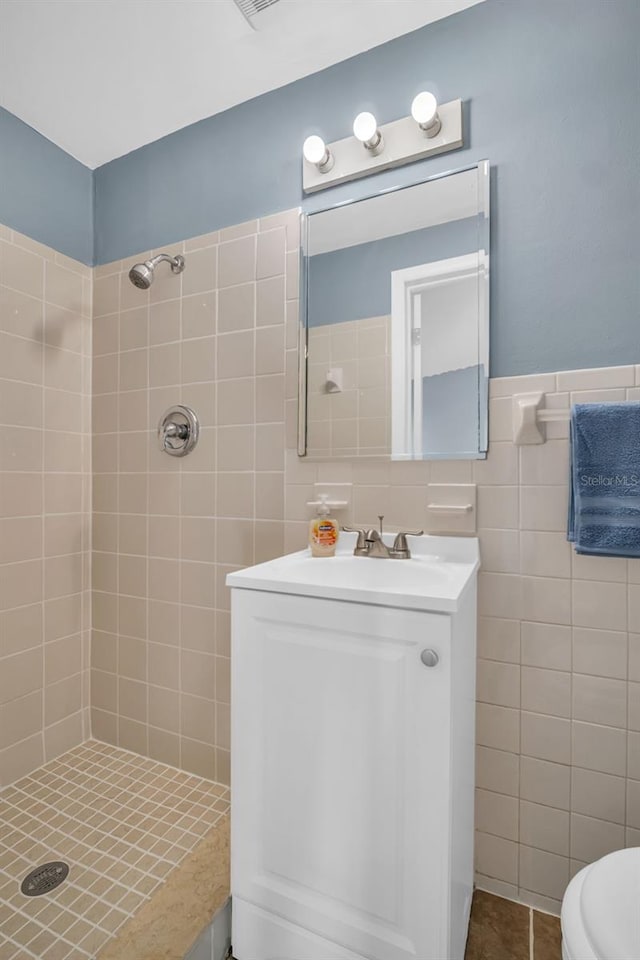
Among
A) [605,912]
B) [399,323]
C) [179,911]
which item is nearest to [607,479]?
[399,323]

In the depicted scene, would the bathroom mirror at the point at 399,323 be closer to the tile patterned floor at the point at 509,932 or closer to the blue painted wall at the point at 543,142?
the blue painted wall at the point at 543,142

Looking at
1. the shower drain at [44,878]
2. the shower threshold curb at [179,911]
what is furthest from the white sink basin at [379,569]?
the shower drain at [44,878]

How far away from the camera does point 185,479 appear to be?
1.78 meters

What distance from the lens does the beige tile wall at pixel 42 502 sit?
171cm

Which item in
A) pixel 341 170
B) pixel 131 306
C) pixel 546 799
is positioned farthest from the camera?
pixel 131 306

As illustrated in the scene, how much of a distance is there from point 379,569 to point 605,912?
79cm

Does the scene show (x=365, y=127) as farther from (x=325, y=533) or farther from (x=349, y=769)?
(x=349, y=769)

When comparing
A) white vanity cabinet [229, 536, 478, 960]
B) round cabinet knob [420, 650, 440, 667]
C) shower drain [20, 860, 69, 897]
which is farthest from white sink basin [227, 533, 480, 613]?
shower drain [20, 860, 69, 897]

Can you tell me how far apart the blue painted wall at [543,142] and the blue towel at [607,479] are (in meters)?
0.16

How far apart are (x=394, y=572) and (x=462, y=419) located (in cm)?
46

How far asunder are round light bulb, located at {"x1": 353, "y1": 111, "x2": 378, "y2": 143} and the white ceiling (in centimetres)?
28

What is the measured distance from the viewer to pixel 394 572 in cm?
135

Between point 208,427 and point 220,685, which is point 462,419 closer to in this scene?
point 208,427

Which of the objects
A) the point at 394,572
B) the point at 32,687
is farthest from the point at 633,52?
the point at 32,687
